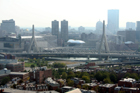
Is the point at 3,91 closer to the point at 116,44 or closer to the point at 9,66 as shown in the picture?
the point at 9,66

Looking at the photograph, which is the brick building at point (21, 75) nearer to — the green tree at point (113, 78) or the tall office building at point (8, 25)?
the green tree at point (113, 78)

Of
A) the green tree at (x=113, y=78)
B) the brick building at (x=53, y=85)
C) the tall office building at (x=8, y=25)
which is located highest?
the tall office building at (x=8, y=25)

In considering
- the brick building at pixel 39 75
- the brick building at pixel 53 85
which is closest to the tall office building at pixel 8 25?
the brick building at pixel 39 75

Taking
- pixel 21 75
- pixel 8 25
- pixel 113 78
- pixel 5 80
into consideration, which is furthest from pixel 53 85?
pixel 8 25

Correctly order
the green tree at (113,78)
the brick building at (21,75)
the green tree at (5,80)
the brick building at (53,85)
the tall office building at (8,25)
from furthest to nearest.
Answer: the tall office building at (8,25), the green tree at (113,78), the brick building at (21,75), the green tree at (5,80), the brick building at (53,85)

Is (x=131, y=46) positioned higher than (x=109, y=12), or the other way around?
(x=109, y=12)

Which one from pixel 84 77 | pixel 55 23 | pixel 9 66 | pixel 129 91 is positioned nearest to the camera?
pixel 129 91

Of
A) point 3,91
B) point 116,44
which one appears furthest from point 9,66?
point 116,44

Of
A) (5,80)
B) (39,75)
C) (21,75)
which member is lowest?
(5,80)

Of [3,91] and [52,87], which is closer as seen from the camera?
[3,91]

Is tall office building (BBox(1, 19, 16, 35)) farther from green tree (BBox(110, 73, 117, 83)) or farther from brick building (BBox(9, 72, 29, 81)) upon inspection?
green tree (BBox(110, 73, 117, 83))

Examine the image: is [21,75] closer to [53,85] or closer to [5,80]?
[5,80]
